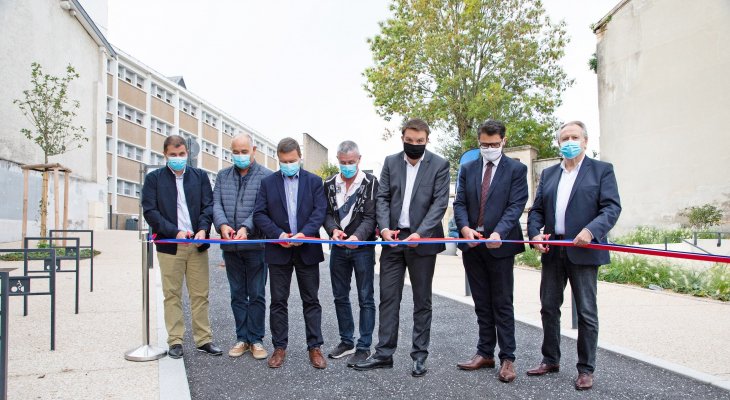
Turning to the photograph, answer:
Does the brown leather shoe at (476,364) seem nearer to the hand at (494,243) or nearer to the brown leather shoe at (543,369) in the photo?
the brown leather shoe at (543,369)

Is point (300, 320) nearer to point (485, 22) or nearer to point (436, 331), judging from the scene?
point (436, 331)

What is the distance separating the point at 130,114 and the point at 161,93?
5.68m

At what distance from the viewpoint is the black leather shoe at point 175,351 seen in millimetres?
4920

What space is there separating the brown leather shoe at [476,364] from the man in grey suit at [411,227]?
375 mm

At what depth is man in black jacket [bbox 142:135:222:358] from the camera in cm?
507

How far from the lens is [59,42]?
24.2 meters

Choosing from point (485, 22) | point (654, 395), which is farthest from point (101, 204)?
point (654, 395)

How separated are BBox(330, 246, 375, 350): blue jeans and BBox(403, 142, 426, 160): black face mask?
0.99 meters

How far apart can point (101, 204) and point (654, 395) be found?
30.1m

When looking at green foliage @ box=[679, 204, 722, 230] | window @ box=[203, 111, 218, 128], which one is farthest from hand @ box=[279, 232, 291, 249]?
window @ box=[203, 111, 218, 128]

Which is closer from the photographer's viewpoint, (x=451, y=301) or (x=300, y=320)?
(x=300, y=320)

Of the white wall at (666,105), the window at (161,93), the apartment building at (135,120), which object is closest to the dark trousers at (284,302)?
the white wall at (666,105)

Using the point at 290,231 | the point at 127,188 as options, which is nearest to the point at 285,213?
the point at 290,231

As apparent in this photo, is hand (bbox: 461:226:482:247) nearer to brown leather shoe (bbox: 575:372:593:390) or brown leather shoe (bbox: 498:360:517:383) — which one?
brown leather shoe (bbox: 498:360:517:383)
